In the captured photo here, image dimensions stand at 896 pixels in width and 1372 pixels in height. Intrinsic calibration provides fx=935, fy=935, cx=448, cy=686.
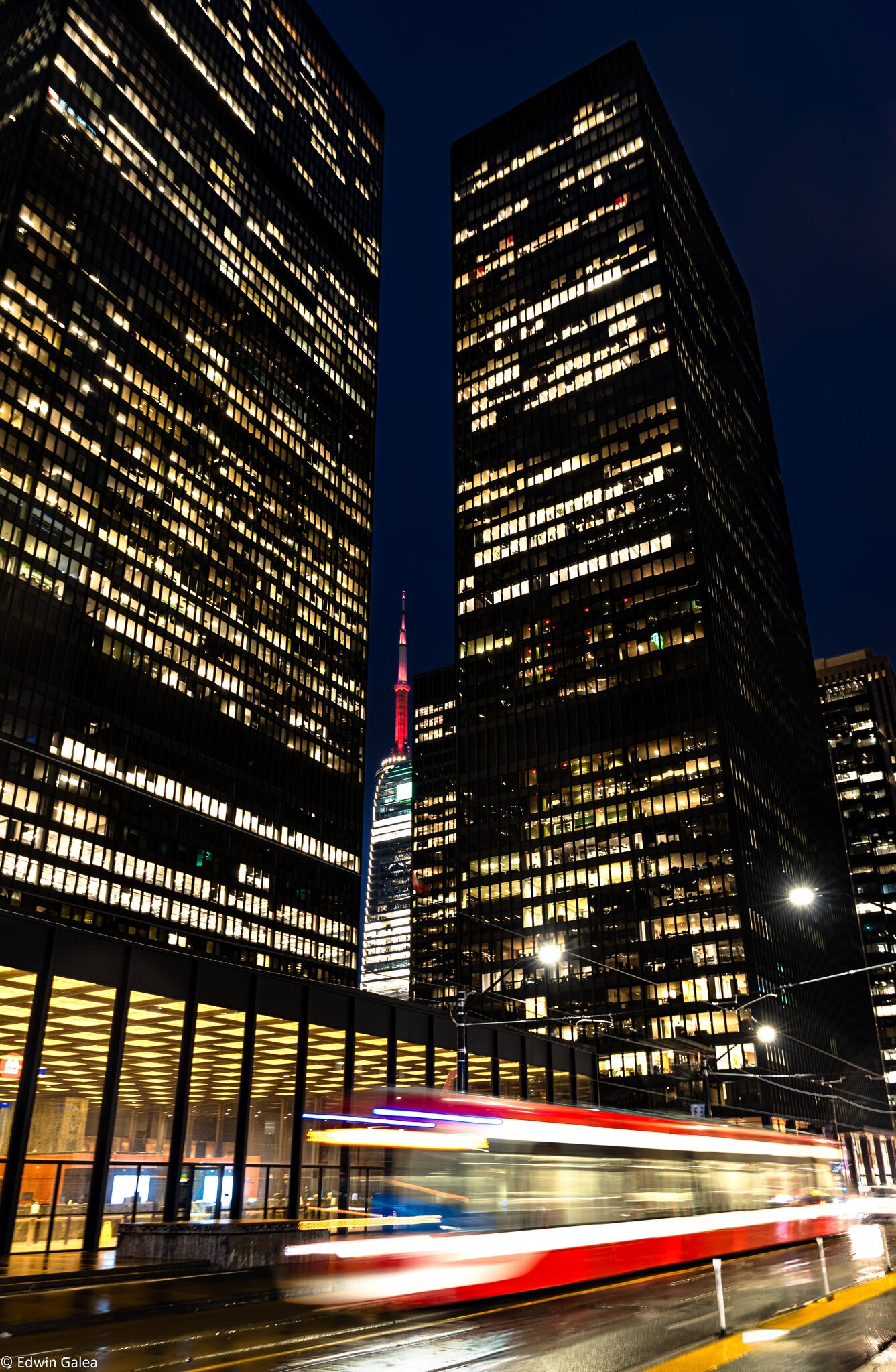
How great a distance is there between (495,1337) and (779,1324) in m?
5.13

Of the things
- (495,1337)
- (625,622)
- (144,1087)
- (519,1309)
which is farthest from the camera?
(625,622)

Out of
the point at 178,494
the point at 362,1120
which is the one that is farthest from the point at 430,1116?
the point at 178,494

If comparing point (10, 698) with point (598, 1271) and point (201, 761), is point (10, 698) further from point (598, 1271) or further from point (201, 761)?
point (598, 1271)

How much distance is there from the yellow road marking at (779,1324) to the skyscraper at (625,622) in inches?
3159

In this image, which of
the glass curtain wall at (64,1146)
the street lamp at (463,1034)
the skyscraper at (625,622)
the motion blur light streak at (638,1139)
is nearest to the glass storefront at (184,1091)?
the glass curtain wall at (64,1146)

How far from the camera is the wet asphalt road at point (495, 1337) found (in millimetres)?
13070

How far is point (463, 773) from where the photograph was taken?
127 m

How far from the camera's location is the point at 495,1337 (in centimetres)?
1512

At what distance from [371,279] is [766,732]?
114m

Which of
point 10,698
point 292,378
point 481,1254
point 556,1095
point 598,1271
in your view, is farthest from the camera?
point 292,378

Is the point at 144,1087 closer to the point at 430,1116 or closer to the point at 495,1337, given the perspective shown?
the point at 430,1116

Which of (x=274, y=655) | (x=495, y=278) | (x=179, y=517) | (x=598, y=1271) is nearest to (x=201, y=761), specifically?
(x=274, y=655)

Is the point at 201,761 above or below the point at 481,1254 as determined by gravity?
above

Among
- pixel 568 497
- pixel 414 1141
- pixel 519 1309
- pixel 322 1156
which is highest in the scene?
pixel 568 497
